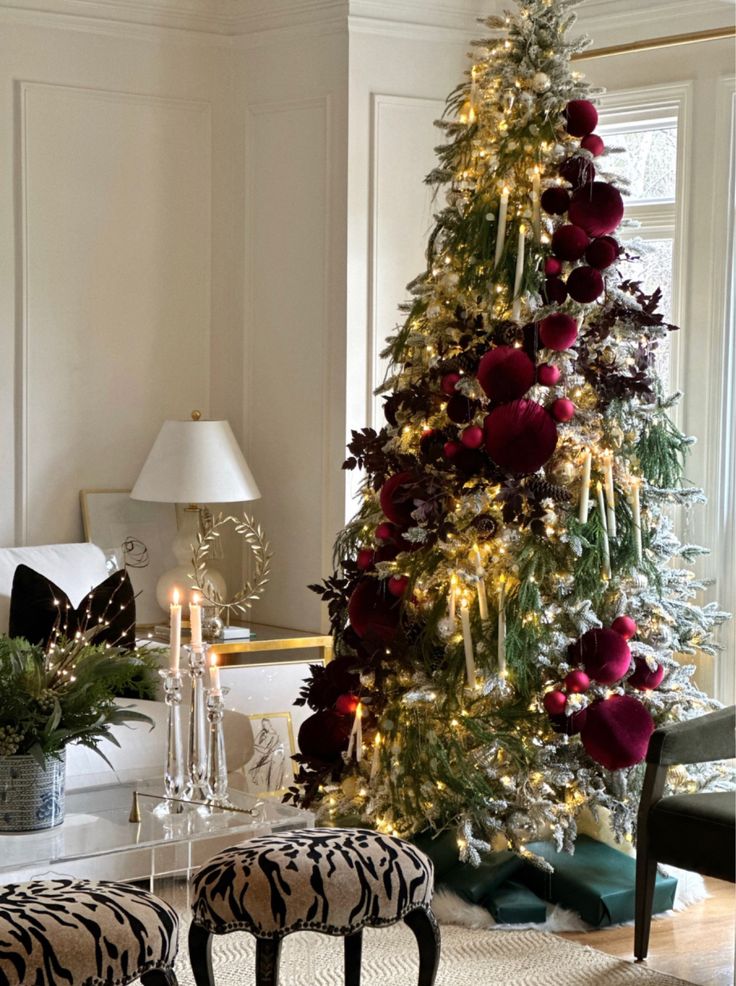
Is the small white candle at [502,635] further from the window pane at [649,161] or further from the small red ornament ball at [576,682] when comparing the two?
the window pane at [649,161]

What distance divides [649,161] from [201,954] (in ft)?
10.1

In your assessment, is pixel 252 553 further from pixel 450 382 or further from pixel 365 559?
pixel 450 382

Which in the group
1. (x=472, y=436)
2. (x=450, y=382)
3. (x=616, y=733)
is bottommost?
(x=616, y=733)

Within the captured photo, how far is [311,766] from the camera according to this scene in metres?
4.04

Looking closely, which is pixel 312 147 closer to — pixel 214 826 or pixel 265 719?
pixel 265 719

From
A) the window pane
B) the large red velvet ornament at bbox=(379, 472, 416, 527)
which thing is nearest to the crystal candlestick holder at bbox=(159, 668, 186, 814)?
the large red velvet ornament at bbox=(379, 472, 416, 527)

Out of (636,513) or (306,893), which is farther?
(636,513)

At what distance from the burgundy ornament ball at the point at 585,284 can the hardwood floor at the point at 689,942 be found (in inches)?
66.9

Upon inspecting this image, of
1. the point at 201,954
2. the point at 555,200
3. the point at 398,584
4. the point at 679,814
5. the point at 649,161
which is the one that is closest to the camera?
the point at 201,954

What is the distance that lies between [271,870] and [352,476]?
8.16 feet

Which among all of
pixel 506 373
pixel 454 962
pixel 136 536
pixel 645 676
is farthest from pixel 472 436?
pixel 136 536

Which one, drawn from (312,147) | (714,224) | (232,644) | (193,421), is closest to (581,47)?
(714,224)

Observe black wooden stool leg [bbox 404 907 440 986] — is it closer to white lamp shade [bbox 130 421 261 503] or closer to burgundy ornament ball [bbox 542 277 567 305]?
burgundy ornament ball [bbox 542 277 567 305]

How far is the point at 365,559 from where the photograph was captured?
13.1ft
